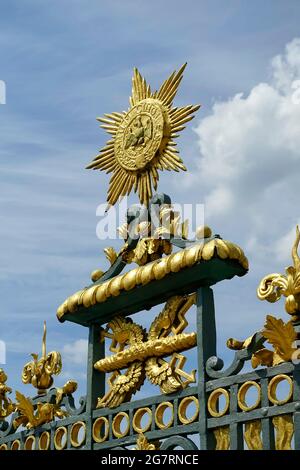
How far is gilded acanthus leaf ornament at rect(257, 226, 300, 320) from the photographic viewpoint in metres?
8.26

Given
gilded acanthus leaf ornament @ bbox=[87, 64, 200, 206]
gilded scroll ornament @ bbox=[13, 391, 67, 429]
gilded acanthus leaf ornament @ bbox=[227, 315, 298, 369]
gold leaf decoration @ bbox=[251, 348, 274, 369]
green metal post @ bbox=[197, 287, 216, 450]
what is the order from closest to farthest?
gilded acanthus leaf ornament @ bbox=[227, 315, 298, 369] < gold leaf decoration @ bbox=[251, 348, 274, 369] < green metal post @ bbox=[197, 287, 216, 450] < gilded acanthus leaf ornament @ bbox=[87, 64, 200, 206] < gilded scroll ornament @ bbox=[13, 391, 67, 429]

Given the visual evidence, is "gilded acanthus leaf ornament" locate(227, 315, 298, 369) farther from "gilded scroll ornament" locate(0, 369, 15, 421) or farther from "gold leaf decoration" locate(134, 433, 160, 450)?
"gilded scroll ornament" locate(0, 369, 15, 421)

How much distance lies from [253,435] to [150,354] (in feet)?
5.32

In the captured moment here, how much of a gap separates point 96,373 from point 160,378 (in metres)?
1.23

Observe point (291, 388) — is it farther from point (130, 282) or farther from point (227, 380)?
point (130, 282)

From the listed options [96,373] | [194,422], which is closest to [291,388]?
[194,422]

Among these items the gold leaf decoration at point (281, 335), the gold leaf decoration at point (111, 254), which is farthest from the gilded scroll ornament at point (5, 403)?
the gold leaf decoration at point (281, 335)

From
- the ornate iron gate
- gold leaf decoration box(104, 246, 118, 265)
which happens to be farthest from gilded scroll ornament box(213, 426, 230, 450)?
gold leaf decoration box(104, 246, 118, 265)

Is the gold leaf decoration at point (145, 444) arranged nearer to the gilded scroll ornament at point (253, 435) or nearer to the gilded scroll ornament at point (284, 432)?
the gilded scroll ornament at point (253, 435)

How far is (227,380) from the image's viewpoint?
29.1 ft

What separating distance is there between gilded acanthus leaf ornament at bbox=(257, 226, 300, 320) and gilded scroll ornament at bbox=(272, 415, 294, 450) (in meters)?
0.85

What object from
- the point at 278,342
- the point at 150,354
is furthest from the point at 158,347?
the point at 278,342

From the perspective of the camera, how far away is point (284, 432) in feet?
27.0

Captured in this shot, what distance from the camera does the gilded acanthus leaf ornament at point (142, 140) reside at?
33.1 ft
